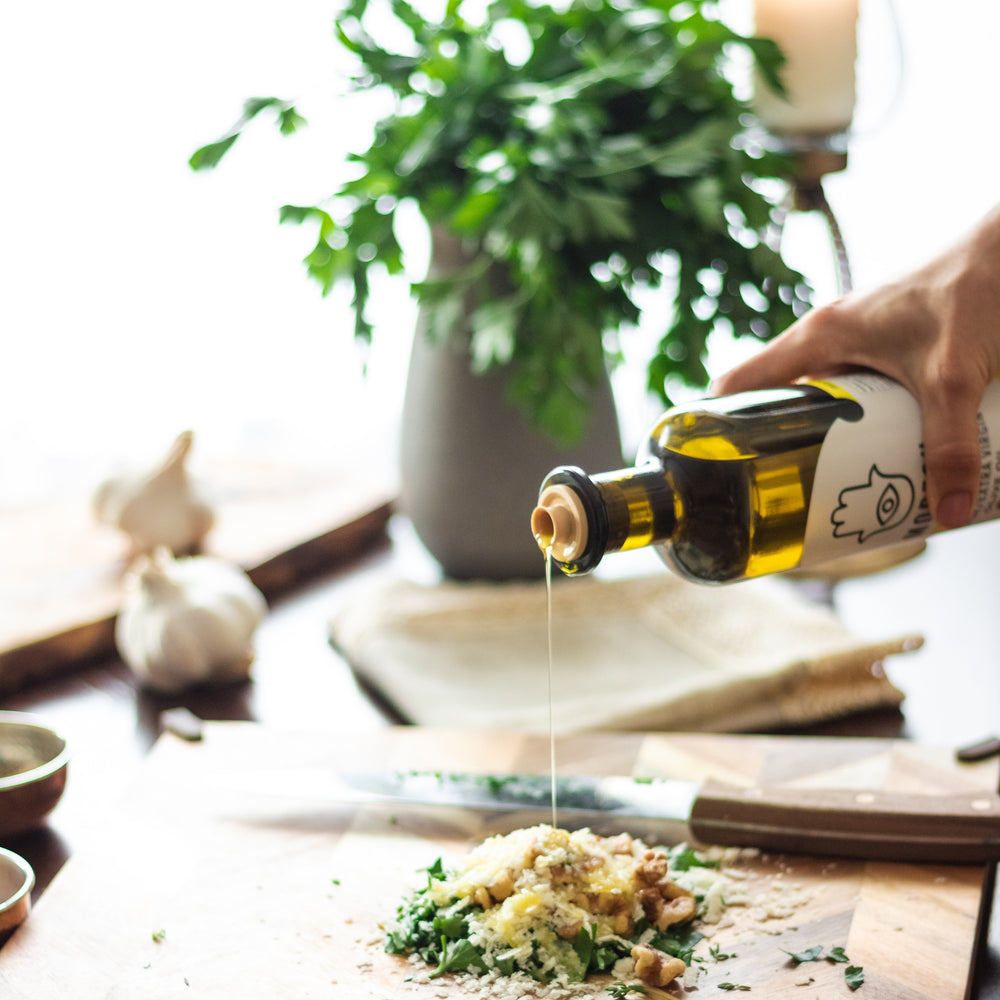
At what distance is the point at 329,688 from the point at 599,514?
0.72 m

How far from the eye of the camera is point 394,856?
104 centimetres

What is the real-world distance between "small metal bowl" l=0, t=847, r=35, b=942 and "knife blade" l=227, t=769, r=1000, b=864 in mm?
237

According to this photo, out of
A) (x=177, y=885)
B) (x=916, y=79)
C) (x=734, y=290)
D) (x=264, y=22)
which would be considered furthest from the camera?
(x=916, y=79)

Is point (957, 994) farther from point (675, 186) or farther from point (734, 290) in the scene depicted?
point (675, 186)

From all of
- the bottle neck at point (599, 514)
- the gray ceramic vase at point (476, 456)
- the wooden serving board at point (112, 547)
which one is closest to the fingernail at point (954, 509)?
the bottle neck at point (599, 514)

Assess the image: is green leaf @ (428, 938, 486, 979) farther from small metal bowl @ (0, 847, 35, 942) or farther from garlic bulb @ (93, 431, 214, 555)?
garlic bulb @ (93, 431, 214, 555)

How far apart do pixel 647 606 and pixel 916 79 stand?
1797 mm

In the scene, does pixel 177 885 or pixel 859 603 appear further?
pixel 859 603

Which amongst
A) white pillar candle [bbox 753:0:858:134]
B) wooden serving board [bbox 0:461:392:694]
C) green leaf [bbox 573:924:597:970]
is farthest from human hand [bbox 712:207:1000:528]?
wooden serving board [bbox 0:461:392:694]

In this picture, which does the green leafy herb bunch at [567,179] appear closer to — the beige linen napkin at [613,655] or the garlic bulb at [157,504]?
the beige linen napkin at [613,655]

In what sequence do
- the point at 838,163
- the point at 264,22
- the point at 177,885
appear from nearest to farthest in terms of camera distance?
the point at 177,885 → the point at 838,163 → the point at 264,22

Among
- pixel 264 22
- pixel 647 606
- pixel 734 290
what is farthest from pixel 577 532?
pixel 264 22

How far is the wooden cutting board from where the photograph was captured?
855 millimetres

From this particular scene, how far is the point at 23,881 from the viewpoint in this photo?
0.93 metres
